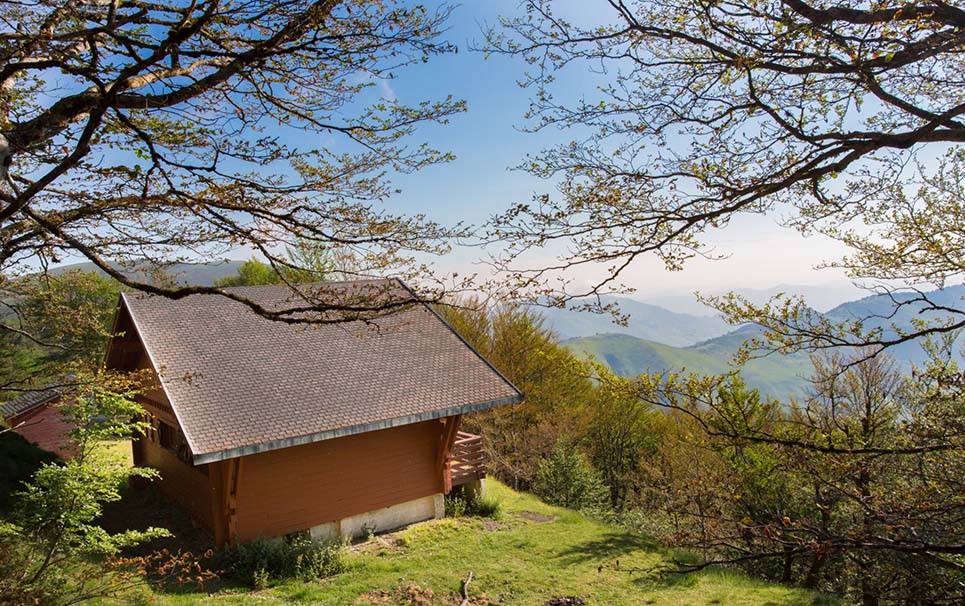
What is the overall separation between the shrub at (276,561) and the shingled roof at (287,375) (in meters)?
1.92

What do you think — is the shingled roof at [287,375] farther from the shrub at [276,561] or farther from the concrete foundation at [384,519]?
the concrete foundation at [384,519]

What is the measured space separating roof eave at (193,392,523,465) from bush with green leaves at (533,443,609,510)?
723 cm

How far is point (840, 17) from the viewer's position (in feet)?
13.4

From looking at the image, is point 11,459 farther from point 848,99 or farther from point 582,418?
point 582,418

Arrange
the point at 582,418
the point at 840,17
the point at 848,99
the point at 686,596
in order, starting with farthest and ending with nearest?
the point at 582,418 → the point at 686,596 → the point at 848,99 → the point at 840,17

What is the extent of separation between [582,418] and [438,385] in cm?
1334

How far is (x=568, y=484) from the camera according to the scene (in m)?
18.8

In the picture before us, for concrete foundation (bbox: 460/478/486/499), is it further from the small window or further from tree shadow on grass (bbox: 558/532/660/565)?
the small window

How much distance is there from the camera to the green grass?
877 cm

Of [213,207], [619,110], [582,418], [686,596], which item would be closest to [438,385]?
[686,596]

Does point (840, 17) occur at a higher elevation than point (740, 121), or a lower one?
higher

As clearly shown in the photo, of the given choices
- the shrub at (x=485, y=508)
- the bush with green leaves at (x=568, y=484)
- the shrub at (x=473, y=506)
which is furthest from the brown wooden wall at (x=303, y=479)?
the bush with green leaves at (x=568, y=484)

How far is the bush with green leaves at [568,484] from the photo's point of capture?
18.4m

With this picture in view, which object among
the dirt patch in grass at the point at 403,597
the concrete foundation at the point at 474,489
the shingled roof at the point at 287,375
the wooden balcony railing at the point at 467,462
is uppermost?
the shingled roof at the point at 287,375
